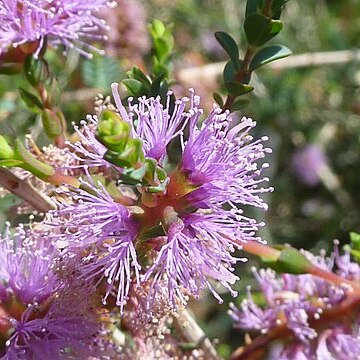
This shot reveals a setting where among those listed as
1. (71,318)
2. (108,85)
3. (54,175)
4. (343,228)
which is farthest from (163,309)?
(343,228)

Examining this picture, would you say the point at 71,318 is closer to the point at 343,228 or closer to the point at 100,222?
the point at 100,222

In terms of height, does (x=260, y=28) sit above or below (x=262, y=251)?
above

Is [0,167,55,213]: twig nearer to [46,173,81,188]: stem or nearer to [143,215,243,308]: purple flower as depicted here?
[46,173,81,188]: stem

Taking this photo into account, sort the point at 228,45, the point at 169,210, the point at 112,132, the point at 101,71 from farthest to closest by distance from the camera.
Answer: the point at 101,71
the point at 228,45
the point at 169,210
the point at 112,132

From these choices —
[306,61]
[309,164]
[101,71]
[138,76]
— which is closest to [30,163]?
[138,76]

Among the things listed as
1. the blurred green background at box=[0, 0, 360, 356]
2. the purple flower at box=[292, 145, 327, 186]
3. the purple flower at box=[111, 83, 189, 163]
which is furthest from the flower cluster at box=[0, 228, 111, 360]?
the purple flower at box=[292, 145, 327, 186]

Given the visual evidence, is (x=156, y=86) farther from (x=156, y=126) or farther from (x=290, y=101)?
(x=290, y=101)
